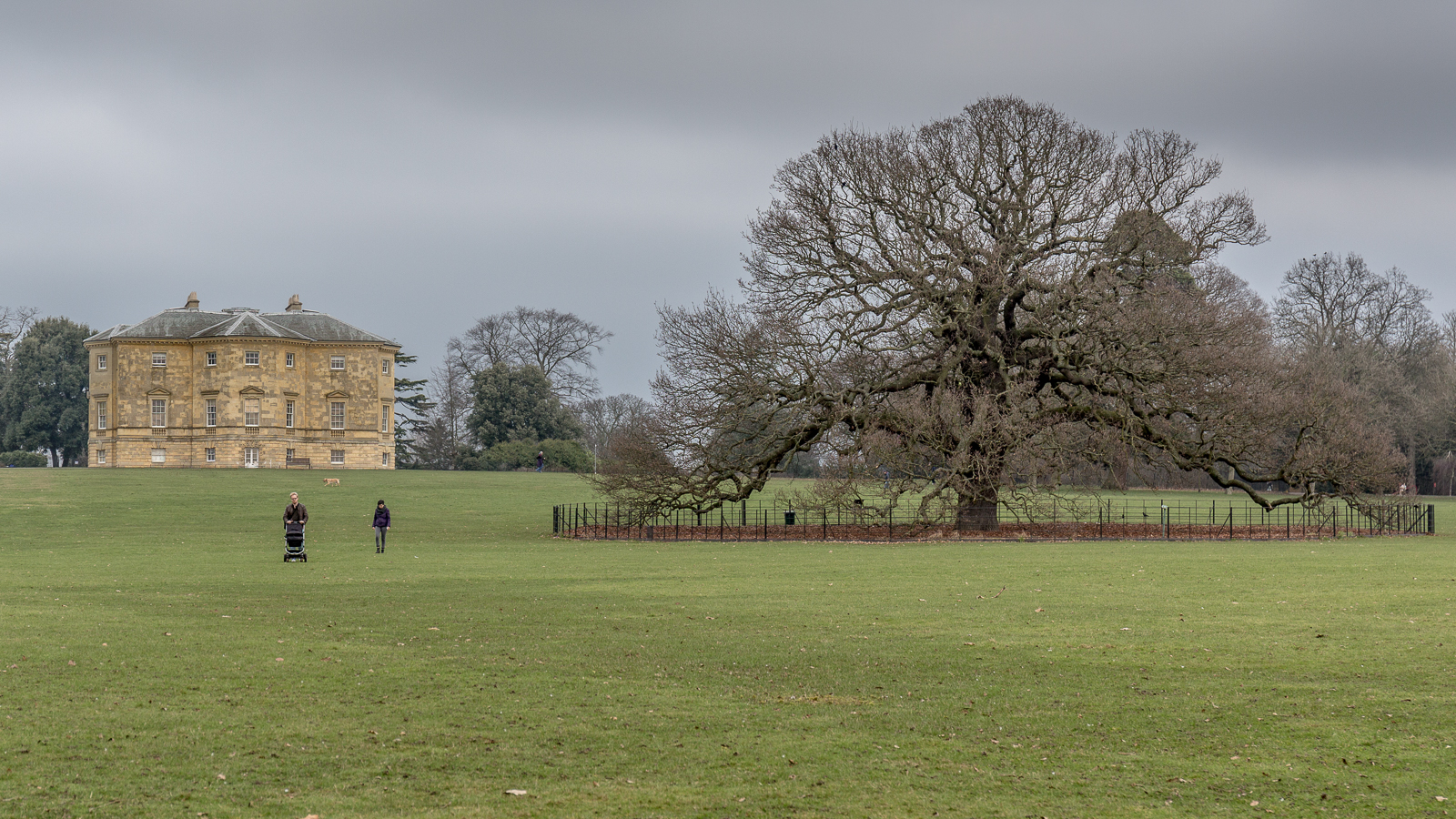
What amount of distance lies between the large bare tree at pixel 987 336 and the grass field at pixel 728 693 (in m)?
13.0

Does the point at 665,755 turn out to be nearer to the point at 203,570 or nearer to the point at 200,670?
the point at 200,670

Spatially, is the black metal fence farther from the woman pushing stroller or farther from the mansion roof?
the mansion roof

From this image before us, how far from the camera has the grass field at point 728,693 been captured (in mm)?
7695

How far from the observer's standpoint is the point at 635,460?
37.4m

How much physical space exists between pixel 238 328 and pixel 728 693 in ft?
247

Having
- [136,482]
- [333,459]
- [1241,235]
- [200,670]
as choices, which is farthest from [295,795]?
[333,459]

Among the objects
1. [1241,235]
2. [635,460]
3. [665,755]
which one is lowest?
[665,755]

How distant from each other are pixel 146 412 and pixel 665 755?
258ft

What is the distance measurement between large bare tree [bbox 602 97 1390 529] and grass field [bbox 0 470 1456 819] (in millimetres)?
12959

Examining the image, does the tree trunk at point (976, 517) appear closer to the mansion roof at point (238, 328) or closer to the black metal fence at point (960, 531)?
the black metal fence at point (960, 531)

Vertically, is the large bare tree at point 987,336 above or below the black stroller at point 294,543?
above

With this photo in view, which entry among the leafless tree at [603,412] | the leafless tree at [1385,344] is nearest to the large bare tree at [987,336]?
the leafless tree at [1385,344]

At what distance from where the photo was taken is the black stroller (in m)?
26.3

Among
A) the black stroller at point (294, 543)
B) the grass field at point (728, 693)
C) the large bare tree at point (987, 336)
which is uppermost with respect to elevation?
the large bare tree at point (987, 336)
